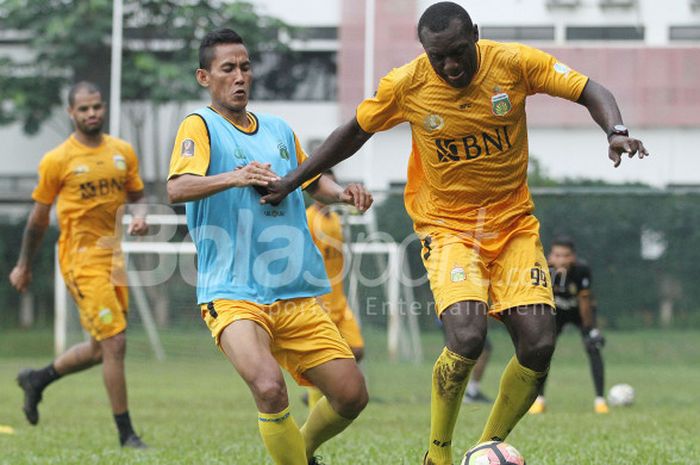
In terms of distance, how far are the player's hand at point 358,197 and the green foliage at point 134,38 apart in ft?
49.9

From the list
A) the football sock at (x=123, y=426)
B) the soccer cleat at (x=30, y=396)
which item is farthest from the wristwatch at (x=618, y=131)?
the soccer cleat at (x=30, y=396)

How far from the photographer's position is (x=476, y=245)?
6.19 metres

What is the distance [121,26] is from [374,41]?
4.53 m

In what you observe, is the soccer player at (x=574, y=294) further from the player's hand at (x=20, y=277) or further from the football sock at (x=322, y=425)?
the football sock at (x=322, y=425)

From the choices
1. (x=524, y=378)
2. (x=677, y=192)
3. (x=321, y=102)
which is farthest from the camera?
(x=321, y=102)

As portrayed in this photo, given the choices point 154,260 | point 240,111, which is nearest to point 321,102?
point 154,260

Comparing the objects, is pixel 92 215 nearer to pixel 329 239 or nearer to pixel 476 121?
pixel 329 239

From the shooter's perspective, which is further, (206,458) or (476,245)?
(206,458)

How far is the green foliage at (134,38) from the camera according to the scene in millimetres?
20938

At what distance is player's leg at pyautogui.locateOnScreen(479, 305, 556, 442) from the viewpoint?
5.96 m

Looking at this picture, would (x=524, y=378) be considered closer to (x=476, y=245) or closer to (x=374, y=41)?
(x=476, y=245)

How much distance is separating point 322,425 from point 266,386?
68 cm

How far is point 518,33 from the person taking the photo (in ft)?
61.2

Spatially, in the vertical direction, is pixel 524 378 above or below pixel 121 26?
below
